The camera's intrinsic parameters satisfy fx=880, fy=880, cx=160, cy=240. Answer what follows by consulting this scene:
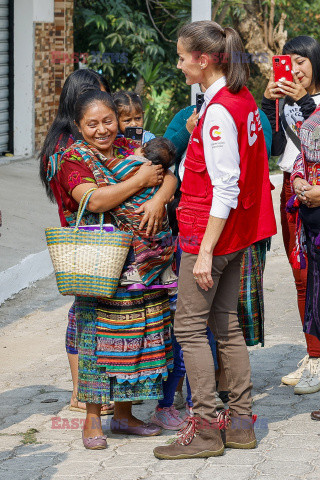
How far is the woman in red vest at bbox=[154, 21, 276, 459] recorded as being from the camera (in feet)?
12.3

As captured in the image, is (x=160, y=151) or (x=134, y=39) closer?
(x=160, y=151)

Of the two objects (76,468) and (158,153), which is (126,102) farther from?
(76,468)

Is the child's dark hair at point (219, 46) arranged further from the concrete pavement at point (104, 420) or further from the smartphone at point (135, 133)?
the concrete pavement at point (104, 420)

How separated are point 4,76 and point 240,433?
29.1 feet

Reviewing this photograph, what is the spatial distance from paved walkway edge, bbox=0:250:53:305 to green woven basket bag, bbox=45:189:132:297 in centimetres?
313

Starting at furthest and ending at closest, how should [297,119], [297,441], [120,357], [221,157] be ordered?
[297,119] < [297,441] < [120,357] < [221,157]

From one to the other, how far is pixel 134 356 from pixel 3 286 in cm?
312

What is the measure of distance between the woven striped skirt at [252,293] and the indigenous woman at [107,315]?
1.82 ft

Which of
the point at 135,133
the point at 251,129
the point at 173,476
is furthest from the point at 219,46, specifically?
the point at 173,476

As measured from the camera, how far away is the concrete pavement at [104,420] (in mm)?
3848

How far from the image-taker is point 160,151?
4.11 metres

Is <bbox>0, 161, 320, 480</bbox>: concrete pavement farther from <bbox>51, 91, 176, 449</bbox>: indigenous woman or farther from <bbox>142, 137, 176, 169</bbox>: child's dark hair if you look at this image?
<bbox>142, 137, 176, 169</bbox>: child's dark hair

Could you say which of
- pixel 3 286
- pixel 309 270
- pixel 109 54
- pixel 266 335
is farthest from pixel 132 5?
pixel 309 270

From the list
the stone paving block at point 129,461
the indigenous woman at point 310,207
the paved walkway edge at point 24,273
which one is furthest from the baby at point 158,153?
the paved walkway edge at point 24,273
